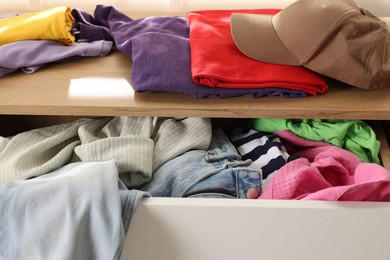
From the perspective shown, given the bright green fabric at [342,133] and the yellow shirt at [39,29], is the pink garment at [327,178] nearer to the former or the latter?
the bright green fabric at [342,133]

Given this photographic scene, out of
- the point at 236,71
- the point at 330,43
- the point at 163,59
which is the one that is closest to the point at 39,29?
the point at 163,59

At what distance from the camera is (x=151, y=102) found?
82 centimetres

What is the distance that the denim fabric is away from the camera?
78cm

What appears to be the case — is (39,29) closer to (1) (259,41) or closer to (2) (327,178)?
(1) (259,41)

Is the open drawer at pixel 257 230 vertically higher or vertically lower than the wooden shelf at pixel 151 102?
lower

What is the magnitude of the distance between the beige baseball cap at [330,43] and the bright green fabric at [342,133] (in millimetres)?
67

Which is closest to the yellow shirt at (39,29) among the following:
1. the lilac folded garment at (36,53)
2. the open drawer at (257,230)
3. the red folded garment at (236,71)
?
the lilac folded garment at (36,53)

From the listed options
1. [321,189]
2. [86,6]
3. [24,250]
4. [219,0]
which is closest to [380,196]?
[321,189]

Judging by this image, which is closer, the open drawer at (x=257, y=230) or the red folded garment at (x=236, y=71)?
the open drawer at (x=257, y=230)

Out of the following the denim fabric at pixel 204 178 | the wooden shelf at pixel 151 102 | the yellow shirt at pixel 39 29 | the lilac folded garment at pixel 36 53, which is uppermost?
the yellow shirt at pixel 39 29

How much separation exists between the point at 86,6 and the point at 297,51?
50 centimetres

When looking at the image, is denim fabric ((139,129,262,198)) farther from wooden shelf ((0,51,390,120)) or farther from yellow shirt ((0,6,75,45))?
yellow shirt ((0,6,75,45))

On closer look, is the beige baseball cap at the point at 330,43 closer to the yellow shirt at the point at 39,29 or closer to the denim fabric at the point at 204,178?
the denim fabric at the point at 204,178

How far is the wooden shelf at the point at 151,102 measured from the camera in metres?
0.81
